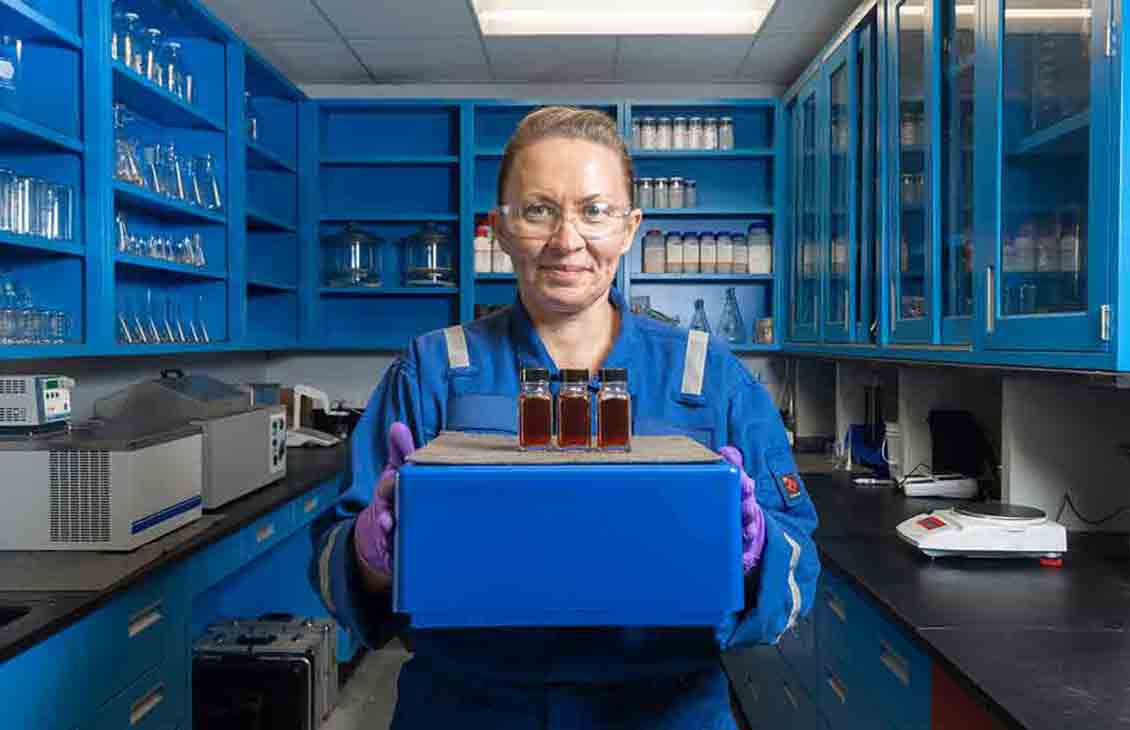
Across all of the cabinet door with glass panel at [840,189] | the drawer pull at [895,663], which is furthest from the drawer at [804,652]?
the cabinet door with glass panel at [840,189]

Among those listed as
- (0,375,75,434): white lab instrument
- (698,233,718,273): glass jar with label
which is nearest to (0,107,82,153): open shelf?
(0,375,75,434): white lab instrument

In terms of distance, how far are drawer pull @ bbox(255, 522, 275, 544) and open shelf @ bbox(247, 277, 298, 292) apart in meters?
1.44

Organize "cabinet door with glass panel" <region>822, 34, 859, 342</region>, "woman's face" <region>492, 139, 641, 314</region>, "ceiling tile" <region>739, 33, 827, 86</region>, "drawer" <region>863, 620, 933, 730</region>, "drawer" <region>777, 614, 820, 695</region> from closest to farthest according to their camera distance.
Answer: "woman's face" <region>492, 139, 641, 314</region>
"drawer" <region>863, 620, 933, 730</region>
"drawer" <region>777, 614, 820, 695</region>
"cabinet door with glass panel" <region>822, 34, 859, 342</region>
"ceiling tile" <region>739, 33, 827, 86</region>

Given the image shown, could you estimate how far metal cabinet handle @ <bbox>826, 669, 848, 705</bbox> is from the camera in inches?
87.9

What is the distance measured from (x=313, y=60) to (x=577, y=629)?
12.8 ft

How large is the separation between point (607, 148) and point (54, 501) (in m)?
1.61

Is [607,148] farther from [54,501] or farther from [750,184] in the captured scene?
[750,184]

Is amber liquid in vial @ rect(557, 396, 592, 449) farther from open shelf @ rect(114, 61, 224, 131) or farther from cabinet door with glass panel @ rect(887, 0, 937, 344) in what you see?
open shelf @ rect(114, 61, 224, 131)

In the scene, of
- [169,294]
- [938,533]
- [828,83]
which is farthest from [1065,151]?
[169,294]

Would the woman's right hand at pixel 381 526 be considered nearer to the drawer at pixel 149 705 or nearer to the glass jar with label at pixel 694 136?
the drawer at pixel 149 705

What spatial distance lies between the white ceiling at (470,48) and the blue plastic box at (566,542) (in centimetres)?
305

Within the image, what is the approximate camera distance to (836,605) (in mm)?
2293

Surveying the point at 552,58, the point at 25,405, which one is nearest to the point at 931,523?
the point at 25,405

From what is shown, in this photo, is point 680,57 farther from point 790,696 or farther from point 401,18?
point 790,696
